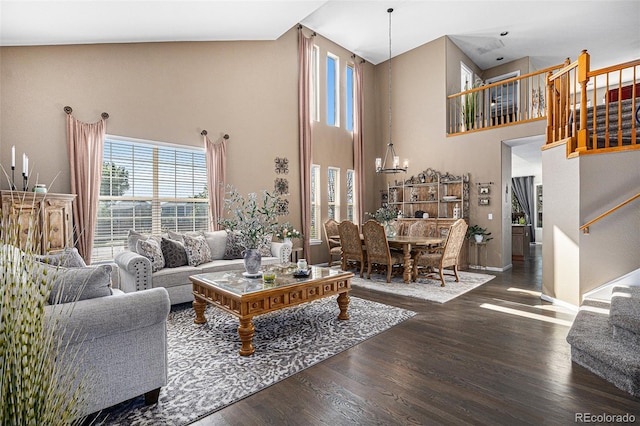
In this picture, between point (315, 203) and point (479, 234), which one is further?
point (315, 203)

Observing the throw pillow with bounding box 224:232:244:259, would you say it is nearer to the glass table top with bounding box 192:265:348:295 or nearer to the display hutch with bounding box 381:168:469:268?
the glass table top with bounding box 192:265:348:295

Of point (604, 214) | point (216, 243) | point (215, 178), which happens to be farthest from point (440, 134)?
point (216, 243)

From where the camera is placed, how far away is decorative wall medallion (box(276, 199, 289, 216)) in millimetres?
6646

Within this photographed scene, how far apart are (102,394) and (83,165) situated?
3561 millimetres

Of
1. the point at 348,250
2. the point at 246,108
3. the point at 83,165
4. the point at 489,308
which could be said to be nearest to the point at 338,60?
the point at 246,108

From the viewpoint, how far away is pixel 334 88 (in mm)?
8141

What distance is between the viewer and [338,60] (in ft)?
26.7

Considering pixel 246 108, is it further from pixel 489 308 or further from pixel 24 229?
pixel 489 308

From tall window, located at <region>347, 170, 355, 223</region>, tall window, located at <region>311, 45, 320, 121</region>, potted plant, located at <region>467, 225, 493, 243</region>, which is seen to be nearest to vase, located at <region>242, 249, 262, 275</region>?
tall window, located at <region>311, 45, 320, 121</region>

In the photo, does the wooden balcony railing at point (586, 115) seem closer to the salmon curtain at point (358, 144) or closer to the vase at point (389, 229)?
the vase at point (389, 229)

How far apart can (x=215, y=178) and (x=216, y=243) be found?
119 centimetres

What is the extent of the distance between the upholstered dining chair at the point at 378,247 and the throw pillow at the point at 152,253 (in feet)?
10.2

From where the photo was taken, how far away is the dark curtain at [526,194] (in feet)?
40.7

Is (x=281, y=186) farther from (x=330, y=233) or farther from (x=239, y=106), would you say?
(x=239, y=106)
